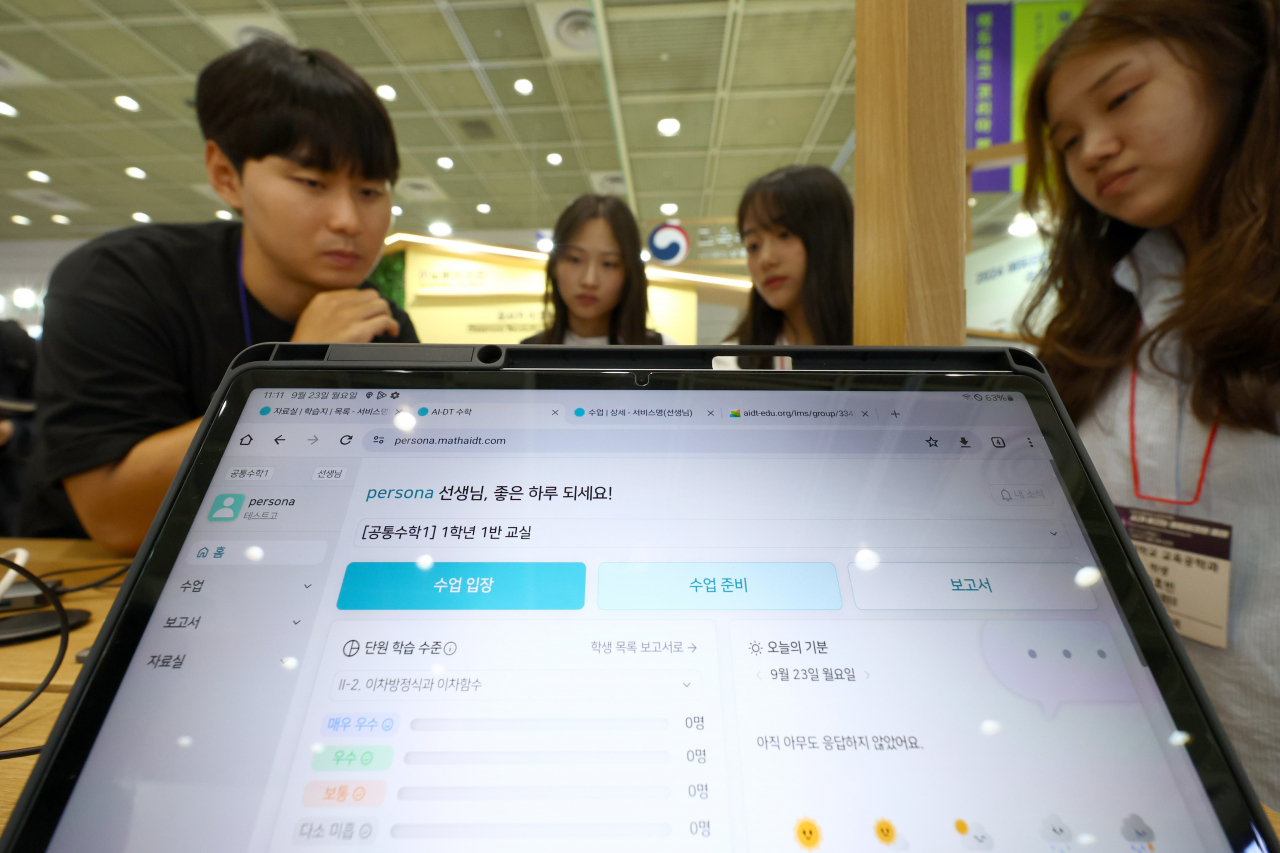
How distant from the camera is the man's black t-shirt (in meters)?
0.49

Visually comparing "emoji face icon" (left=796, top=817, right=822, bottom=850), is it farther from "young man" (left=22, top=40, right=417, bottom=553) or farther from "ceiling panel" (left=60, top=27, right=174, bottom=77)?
"ceiling panel" (left=60, top=27, right=174, bottom=77)

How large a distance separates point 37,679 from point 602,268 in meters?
1.19

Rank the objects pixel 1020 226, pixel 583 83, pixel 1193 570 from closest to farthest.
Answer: pixel 1193 570
pixel 583 83
pixel 1020 226

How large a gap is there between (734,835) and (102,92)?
466 cm

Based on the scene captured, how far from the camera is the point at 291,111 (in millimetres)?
563

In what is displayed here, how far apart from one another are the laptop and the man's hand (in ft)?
0.98

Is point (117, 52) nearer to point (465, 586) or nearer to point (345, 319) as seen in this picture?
point (345, 319)

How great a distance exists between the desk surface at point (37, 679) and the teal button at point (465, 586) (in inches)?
Result: 6.2

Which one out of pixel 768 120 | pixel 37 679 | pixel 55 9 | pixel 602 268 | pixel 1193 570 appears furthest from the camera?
pixel 768 120

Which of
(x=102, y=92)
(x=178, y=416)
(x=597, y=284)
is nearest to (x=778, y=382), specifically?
(x=178, y=416)

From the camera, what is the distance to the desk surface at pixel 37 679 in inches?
8.9

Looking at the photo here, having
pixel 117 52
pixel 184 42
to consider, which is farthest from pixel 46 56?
pixel 184 42

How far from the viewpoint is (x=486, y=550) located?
0.22 m

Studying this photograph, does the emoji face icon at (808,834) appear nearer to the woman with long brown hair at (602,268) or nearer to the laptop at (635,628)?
the laptop at (635,628)
